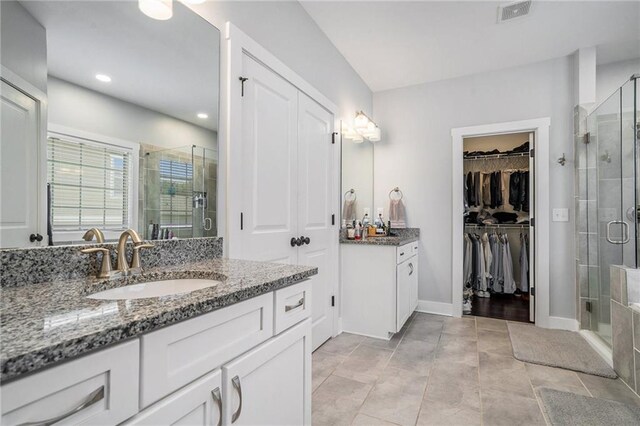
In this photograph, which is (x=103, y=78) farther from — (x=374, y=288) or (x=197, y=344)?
(x=374, y=288)

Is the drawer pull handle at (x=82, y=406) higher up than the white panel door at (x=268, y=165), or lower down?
lower down

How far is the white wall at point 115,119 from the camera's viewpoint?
1.01 m

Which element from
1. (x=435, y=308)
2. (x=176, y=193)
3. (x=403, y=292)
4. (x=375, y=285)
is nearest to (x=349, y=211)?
(x=375, y=285)

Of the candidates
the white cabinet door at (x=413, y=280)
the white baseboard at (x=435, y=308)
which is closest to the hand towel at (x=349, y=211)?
the white cabinet door at (x=413, y=280)

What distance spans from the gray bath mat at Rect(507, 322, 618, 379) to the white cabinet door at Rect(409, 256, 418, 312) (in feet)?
2.85

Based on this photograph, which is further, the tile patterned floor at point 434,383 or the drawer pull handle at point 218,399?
the tile patterned floor at point 434,383

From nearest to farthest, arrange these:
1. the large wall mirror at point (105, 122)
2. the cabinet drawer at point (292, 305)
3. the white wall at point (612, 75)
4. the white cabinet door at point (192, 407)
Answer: the white cabinet door at point (192, 407) → the large wall mirror at point (105, 122) → the cabinet drawer at point (292, 305) → the white wall at point (612, 75)

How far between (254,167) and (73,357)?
4.48 ft

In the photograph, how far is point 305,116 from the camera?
91.4 inches

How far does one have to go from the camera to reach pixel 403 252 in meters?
2.79

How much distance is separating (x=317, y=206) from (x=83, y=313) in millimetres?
1892

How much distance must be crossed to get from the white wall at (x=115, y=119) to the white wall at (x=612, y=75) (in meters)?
3.76

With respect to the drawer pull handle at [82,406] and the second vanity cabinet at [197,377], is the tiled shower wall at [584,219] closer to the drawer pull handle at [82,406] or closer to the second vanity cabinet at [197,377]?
the second vanity cabinet at [197,377]

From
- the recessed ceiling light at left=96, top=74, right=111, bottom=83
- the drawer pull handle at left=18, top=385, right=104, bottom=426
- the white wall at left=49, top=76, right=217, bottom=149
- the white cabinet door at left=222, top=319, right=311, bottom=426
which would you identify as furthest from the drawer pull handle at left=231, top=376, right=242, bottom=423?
the recessed ceiling light at left=96, top=74, right=111, bottom=83
